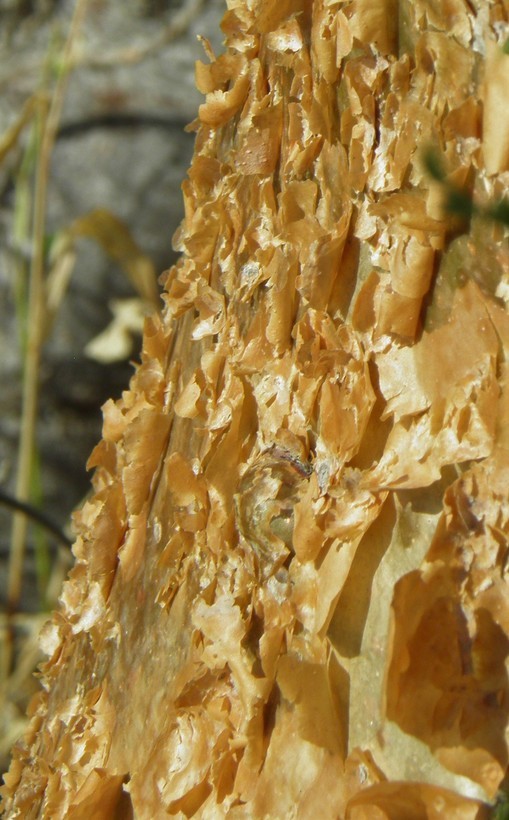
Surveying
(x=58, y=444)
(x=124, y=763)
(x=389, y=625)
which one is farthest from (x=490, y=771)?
(x=58, y=444)

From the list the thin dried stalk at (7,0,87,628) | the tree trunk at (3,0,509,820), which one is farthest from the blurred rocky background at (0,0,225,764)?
the tree trunk at (3,0,509,820)

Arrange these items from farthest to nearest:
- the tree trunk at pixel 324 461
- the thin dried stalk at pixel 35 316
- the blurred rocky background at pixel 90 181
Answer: the blurred rocky background at pixel 90 181 → the thin dried stalk at pixel 35 316 → the tree trunk at pixel 324 461

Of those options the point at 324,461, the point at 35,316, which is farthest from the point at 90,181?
the point at 324,461

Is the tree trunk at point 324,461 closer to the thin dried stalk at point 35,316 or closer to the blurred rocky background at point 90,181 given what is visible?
the thin dried stalk at point 35,316

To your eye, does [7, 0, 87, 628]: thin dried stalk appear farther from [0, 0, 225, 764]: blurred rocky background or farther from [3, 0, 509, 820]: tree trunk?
[3, 0, 509, 820]: tree trunk

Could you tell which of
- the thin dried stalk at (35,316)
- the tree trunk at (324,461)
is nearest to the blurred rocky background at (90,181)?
the thin dried stalk at (35,316)

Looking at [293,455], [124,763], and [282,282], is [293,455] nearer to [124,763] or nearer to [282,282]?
[282,282]
